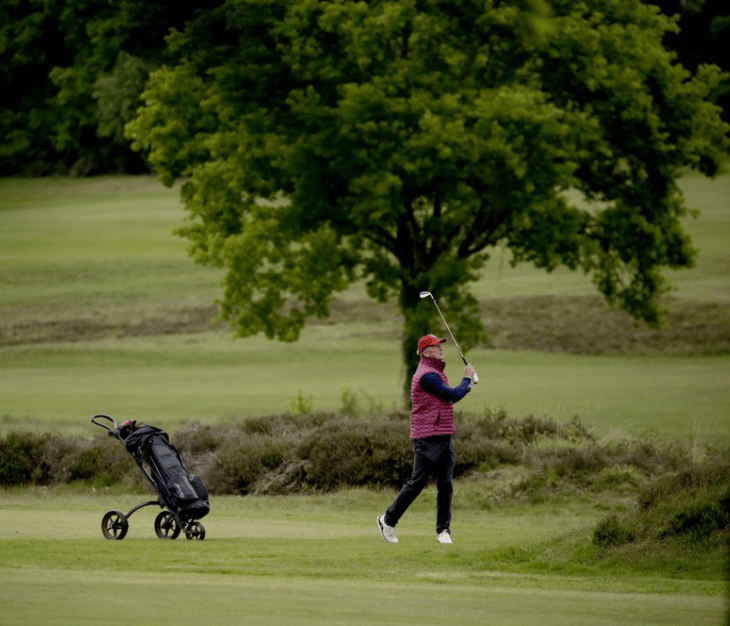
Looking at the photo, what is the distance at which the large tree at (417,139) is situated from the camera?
29141 mm

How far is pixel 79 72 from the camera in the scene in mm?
54031

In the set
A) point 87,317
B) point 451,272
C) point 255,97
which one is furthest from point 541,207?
point 87,317

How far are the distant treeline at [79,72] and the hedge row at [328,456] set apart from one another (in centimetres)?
755

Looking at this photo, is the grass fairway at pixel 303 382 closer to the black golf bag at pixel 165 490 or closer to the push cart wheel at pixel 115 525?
the black golf bag at pixel 165 490

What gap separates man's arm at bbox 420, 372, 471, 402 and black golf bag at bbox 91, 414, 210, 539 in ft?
7.64

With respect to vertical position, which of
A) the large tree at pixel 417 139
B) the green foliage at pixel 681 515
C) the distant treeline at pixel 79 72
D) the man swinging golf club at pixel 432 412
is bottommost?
the green foliage at pixel 681 515

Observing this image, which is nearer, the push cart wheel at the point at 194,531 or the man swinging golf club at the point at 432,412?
the man swinging golf club at the point at 432,412

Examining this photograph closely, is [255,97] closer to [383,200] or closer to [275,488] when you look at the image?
[383,200]

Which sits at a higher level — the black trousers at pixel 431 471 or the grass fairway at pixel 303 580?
the black trousers at pixel 431 471

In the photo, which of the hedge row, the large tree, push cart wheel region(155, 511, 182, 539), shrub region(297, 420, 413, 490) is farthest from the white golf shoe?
the large tree

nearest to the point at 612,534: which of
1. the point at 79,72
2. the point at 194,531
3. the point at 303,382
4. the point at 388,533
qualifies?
the point at 388,533

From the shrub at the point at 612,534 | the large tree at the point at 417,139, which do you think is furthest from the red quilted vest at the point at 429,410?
the large tree at the point at 417,139

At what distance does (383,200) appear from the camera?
28438 millimetres

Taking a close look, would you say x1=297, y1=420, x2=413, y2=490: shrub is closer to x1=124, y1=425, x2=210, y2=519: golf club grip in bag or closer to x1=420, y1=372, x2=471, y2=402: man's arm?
x1=124, y1=425, x2=210, y2=519: golf club grip in bag
